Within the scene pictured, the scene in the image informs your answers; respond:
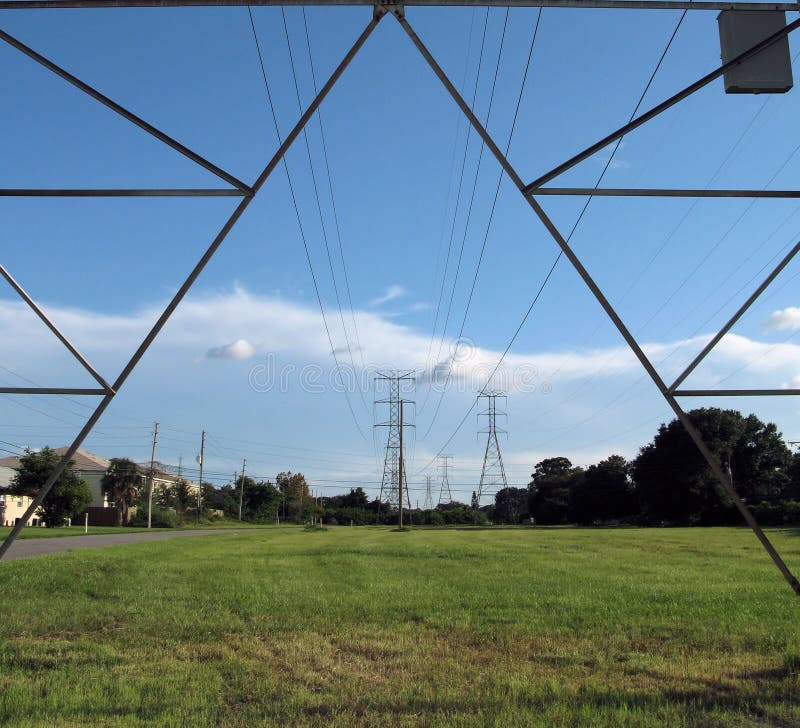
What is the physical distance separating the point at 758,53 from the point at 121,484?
296ft

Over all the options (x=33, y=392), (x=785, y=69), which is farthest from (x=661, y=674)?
(x=33, y=392)

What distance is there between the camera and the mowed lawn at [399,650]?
6.68 meters

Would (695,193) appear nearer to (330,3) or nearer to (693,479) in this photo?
(330,3)

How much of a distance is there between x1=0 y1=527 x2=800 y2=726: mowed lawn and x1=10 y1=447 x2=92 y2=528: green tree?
171ft

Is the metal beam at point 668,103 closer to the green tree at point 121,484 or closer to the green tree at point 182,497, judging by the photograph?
the green tree at point 121,484

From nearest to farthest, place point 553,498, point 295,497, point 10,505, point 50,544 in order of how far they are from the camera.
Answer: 1. point 50,544
2. point 10,505
3. point 553,498
4. point 295,497

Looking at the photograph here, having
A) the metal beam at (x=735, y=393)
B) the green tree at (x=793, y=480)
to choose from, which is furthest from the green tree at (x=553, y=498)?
the metal beam at (x=735, y=393)

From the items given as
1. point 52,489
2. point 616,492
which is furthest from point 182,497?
point 616,492

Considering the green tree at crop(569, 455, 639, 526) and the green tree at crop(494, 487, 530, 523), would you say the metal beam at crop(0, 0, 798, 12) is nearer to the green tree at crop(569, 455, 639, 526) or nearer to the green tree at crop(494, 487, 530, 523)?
the green tree at crop(569, 455, 639, 526)

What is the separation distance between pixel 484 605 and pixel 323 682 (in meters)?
5.96

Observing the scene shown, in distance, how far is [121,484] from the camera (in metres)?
89.1

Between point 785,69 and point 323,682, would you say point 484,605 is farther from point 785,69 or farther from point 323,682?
point 785,69

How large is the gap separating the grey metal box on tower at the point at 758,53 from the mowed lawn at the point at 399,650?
5599 mm

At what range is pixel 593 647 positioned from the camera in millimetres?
9414
